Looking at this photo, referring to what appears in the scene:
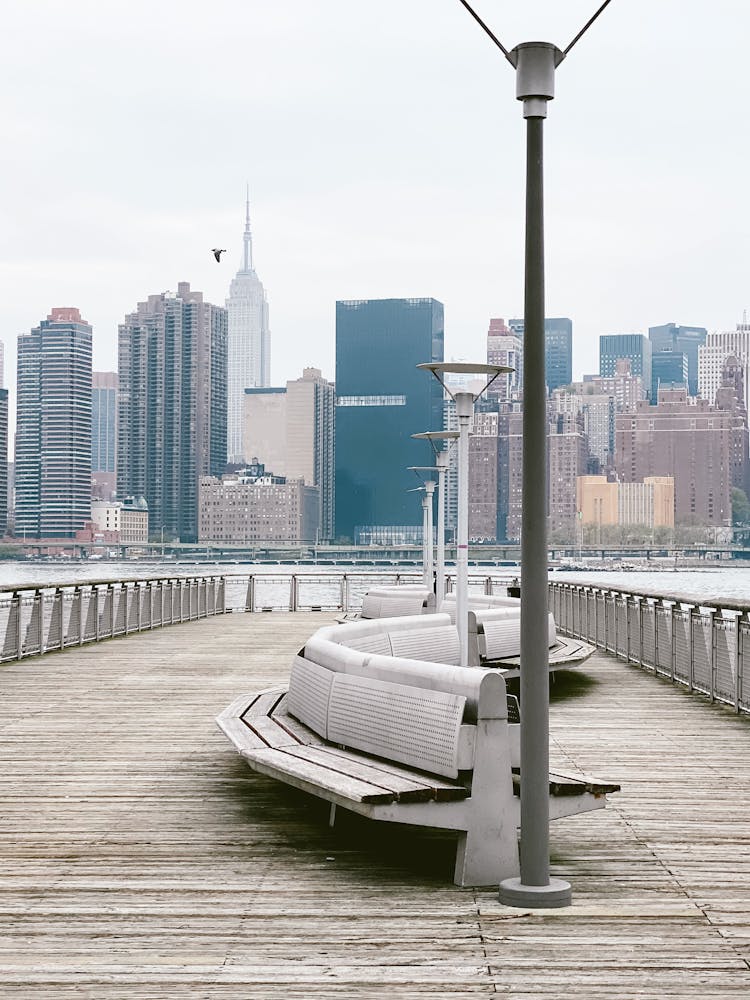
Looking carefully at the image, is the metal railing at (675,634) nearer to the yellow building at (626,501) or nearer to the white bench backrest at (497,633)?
the white bench backrest at (497,633)

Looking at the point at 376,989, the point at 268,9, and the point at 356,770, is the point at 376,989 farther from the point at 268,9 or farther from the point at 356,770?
the point at 268,9

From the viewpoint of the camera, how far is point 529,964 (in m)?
4.71

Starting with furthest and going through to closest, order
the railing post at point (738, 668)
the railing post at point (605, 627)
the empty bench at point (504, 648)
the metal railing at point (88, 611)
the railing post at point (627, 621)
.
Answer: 1. the railing post at point (605, 627)
2. the railing post at point (627, 621)
3. the metal railing at point (88, 611)
4. the empty bench at point (504, 648)
5. the railing post at point (738, 668)

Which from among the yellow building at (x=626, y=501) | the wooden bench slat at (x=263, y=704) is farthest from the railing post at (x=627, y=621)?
the yellow building at (x=626, y=501)

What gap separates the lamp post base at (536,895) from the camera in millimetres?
5516

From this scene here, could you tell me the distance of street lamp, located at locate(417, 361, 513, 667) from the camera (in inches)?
453

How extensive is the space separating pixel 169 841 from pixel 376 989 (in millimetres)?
2509

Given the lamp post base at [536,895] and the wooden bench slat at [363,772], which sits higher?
the wooden bench slat at [363,772]

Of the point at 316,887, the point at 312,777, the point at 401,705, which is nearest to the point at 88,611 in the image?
the point at 401,705

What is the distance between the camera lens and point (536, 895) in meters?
5.52

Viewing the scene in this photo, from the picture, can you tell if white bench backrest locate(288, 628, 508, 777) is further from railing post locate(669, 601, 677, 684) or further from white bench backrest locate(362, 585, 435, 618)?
white bench backrest locate(362, 585, 435, 618)

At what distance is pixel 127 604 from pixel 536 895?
1793cm

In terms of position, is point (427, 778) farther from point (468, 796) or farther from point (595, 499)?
point (595, 499)

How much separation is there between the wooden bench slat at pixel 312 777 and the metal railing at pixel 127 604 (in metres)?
9.91
